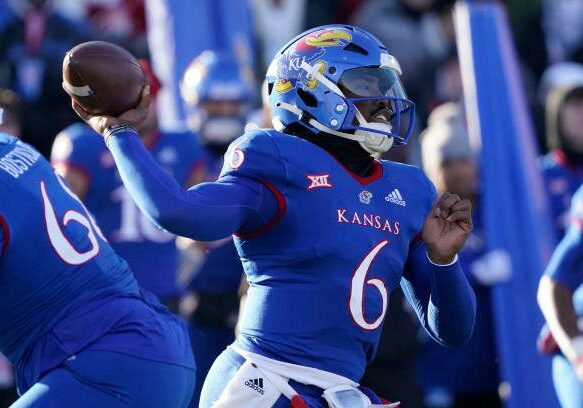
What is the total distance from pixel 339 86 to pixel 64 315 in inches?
42.8

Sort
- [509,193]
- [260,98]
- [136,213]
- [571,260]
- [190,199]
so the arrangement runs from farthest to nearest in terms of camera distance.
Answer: [260,98], [509,193], [136,213], [571,260], [190,199]

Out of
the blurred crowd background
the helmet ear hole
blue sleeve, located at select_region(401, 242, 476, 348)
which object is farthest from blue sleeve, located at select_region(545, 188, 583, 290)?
the helmet ear hole

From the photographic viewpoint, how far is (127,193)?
7.45 m

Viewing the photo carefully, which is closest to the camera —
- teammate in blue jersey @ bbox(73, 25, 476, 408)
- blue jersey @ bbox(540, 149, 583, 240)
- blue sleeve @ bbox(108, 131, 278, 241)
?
blue sleeve @ bbox(108, 131, 278, 241)

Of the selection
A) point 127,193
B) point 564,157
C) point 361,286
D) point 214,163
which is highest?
point 361,286

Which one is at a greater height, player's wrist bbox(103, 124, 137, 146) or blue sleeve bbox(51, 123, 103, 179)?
player's wrist bbox(103, 124, 137, 146)

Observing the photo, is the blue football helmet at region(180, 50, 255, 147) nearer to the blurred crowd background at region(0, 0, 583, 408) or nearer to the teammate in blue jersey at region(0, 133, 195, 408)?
the blurred crowd background at region(0, 0, 583, 408)

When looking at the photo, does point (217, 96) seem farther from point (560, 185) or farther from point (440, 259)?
point (440, 259)

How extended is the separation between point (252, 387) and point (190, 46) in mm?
5456

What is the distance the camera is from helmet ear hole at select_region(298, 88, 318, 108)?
4258 mm

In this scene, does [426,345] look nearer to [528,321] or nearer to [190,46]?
[528,321]

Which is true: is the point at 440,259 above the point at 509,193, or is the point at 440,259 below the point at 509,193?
above

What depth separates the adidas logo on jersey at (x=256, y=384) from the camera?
3.96 metres

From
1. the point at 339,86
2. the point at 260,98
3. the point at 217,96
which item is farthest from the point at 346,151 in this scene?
the point at 260,98
